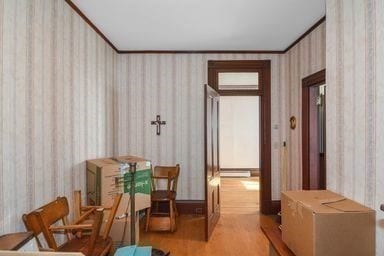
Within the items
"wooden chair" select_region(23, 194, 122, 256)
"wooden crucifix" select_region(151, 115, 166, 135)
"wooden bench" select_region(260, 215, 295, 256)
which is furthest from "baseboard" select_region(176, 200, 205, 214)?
"wooden bench" select_region(260, 215, 295, 256)

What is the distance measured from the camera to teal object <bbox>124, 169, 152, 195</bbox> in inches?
113

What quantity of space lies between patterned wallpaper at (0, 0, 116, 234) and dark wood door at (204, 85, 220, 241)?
4.55 ft

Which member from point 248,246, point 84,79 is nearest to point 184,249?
point 248,246

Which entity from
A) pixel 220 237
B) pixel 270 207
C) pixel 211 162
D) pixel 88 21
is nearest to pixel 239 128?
pixel 270 207

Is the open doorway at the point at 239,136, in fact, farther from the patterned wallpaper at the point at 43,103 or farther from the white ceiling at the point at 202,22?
the patterned wallpaper at the point at 43,103

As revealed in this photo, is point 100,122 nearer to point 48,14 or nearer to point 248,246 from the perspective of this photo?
point 48,14

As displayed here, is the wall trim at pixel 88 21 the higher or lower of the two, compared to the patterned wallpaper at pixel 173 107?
higher

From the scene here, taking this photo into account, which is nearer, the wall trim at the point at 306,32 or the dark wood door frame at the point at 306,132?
the wall trim at the point at 306,32

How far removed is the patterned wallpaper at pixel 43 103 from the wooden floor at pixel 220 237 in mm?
1209

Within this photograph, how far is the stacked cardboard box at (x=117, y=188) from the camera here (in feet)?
8.92

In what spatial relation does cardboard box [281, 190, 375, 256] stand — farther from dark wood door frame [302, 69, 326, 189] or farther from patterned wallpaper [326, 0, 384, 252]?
dark wood door frame [302, 69, 326, 189]

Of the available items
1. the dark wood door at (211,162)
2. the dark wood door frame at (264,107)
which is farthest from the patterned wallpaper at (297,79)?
the dark wood door at (211,162)

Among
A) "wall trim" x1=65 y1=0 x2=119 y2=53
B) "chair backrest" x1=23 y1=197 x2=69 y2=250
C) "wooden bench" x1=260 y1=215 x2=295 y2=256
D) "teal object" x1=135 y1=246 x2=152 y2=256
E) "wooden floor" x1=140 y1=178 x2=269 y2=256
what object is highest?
"wall trim" x1=65 y1=0 x2=119 y2=53

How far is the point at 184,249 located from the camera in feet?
10.2
